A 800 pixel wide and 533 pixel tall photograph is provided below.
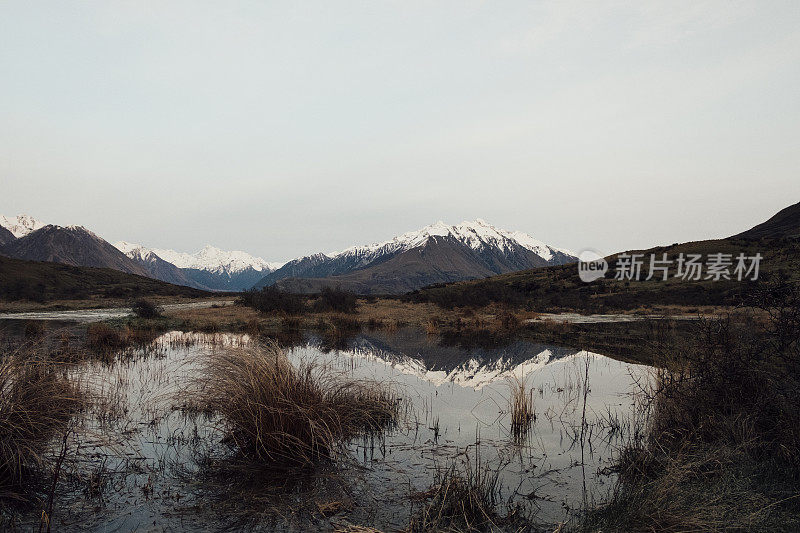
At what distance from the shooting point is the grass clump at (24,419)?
19.9 ft

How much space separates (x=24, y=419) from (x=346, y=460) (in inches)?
181

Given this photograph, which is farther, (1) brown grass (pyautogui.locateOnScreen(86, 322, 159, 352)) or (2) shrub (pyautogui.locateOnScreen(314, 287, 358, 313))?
(2) shrub (pyautogui.locateOnScreen(314, 287, 358, 313))

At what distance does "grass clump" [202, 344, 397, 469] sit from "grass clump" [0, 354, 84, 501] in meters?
2.20

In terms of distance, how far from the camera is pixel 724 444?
22.0ft

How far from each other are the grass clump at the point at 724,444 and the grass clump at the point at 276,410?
13.3 feet

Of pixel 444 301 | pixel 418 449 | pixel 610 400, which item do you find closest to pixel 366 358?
pixel 610 400

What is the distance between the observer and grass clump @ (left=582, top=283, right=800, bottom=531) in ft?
16.4

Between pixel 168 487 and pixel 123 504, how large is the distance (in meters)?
Result: 0.62

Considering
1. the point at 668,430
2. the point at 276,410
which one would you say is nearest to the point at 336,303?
the point at 276,410
